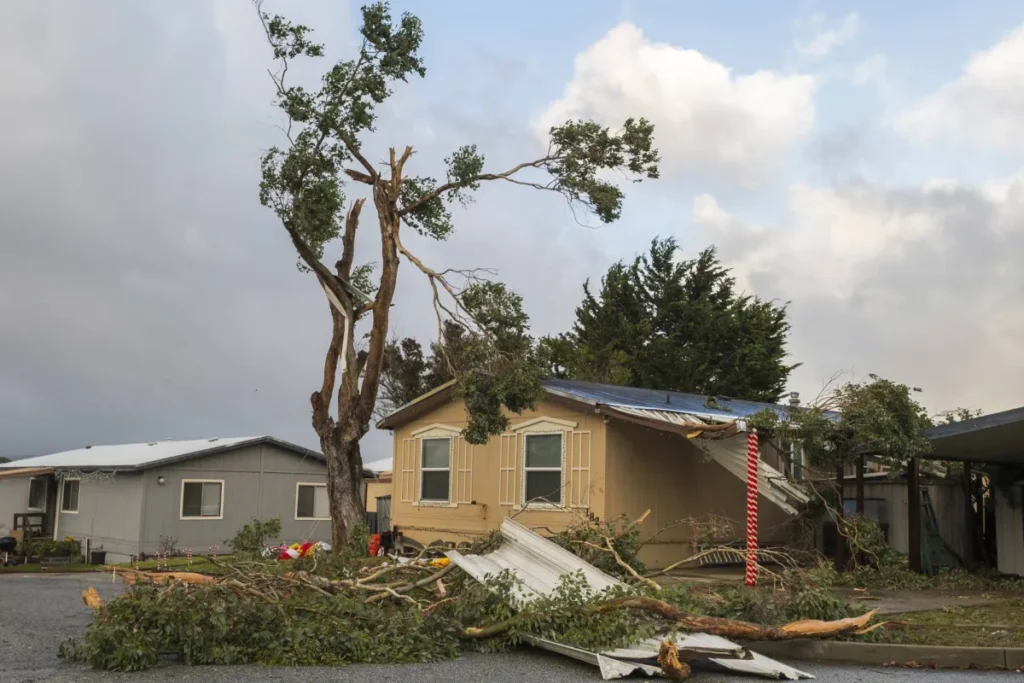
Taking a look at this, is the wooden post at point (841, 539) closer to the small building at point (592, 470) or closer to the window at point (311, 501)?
the small building at point (592, 470)

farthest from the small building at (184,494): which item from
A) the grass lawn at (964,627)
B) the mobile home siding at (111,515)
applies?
the grass lawn at (964,627)

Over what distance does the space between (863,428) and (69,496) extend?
2213cm

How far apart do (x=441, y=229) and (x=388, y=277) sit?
2381 mm

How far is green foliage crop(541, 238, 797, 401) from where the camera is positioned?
39062 mm

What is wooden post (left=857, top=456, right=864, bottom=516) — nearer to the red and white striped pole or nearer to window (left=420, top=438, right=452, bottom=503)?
the red and white striped pole

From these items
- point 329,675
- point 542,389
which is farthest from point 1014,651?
point 542,389

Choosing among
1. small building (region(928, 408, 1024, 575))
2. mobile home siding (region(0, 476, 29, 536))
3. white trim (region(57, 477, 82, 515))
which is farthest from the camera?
mobile home siding (region(0, 476, 29, 536))

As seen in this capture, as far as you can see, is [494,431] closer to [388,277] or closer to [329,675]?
[388,277]

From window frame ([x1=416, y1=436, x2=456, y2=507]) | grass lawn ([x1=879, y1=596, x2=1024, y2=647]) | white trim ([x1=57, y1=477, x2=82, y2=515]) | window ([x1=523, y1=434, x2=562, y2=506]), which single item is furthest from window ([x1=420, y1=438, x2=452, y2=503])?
white trim ([x1=57, y1=477, x2=82, y2=515])

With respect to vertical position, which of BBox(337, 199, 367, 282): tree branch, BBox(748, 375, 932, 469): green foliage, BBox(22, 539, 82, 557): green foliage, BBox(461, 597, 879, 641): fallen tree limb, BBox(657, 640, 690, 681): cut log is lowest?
BBox(22, 539, 82, 557): green foliage

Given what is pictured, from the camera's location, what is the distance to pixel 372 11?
2088 cm

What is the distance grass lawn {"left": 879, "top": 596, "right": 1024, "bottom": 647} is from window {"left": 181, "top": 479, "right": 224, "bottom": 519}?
18775 millimetres

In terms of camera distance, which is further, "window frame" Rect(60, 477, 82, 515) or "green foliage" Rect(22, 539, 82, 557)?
"window frame" Rect(60, 477, 82, 515)

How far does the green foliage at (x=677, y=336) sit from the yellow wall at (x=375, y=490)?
37.9ft
